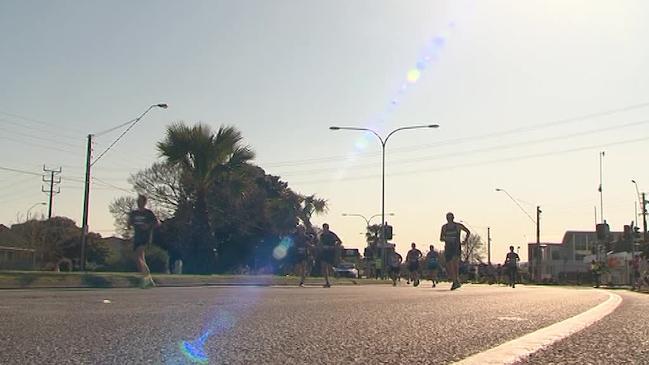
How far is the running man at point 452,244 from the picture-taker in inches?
655

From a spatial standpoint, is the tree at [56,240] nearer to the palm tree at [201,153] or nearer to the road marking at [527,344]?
the palm tree at [201,153]

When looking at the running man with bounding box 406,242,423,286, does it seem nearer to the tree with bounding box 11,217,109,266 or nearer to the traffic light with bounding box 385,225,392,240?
the traffic light with bounding box 385,225,392,240

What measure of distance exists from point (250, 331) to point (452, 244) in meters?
12.3

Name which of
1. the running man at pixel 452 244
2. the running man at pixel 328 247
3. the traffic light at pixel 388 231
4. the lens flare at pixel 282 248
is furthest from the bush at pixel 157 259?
the running man at pixel 452 244

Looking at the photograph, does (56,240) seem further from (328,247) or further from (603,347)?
(603,347)

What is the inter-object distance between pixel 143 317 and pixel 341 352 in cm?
245

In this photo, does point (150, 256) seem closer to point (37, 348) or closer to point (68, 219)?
point (68, 219)

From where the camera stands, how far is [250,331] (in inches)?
203

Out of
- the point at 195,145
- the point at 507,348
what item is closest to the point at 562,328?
the point at 507,348

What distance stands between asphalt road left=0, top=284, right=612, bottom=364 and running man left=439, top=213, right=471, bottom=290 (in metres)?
8.75

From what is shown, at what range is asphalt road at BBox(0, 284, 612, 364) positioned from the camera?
3.98m

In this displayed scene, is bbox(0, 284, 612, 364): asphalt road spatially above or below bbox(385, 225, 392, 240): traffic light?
below

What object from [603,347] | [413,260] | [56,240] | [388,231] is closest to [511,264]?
[413,260]

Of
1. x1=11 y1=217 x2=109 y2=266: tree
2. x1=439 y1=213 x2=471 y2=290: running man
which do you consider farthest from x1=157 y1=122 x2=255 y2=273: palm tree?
x1=11 y1=217 x2=109 y2=266: tree
